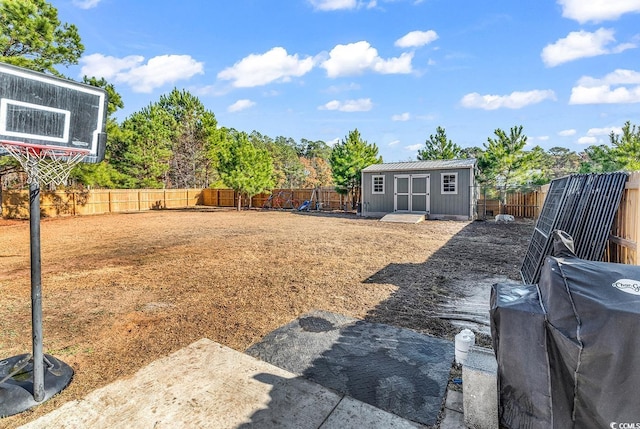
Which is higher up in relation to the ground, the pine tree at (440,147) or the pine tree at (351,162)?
the pine tree at (440,147)

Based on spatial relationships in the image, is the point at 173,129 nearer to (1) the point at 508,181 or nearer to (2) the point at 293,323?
(1) the point at 508,181

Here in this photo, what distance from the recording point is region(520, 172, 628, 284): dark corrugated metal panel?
3.15m

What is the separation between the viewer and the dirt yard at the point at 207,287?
2.98 metres

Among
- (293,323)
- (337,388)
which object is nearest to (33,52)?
(293,323)

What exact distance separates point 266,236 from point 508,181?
1462cm

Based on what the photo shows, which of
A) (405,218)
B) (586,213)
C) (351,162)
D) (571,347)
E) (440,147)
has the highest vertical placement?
(440,147)

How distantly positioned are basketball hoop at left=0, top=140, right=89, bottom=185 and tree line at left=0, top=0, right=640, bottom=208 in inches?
438

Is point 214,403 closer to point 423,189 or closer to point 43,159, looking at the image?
point 43,159

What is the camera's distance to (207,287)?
15.1ft

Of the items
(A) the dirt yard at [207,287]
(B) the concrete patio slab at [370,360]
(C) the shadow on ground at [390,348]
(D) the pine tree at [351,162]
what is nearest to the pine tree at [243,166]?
(D) the pine tree at [351,162]

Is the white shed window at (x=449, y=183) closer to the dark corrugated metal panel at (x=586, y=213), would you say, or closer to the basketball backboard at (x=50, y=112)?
the dark corrugated metal panel at (x=586, y=213)

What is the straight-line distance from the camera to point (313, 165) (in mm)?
49781

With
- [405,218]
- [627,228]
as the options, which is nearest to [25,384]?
[627,228]

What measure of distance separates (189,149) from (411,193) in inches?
748
